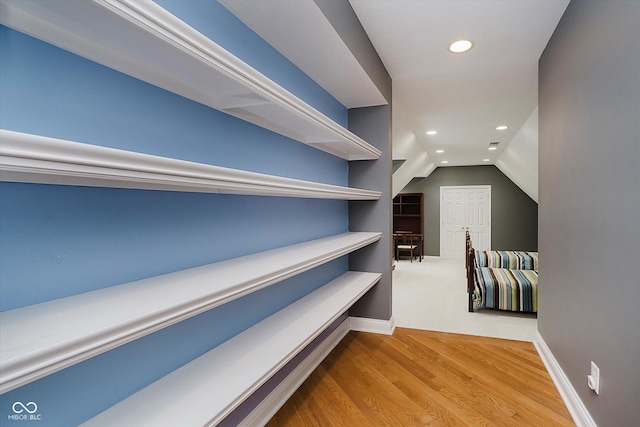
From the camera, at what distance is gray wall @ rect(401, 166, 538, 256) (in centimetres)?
798

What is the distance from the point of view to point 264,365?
4.23 feet

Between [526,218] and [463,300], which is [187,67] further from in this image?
[526,218]

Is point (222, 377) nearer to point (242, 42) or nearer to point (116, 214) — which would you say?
point (116, 214)

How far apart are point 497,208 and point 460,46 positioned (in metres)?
6.91

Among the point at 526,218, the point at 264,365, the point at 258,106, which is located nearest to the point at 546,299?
the point at 264,365

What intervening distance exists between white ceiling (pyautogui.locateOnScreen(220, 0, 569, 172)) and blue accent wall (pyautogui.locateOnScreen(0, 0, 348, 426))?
28 cm

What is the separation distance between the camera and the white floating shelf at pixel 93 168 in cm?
54

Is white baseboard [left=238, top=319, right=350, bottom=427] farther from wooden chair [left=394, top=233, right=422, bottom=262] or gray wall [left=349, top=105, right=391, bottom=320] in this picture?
wooden chair [left=394, top=233, right=422, bottom=262]

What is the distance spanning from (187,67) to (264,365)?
1.11 m

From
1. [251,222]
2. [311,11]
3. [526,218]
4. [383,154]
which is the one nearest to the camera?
[311,11]

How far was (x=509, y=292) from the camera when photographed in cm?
392

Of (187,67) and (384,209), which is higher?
(187,67)

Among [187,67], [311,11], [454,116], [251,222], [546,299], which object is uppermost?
[454,116]

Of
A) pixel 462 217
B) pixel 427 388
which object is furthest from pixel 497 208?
pixel 427 388
